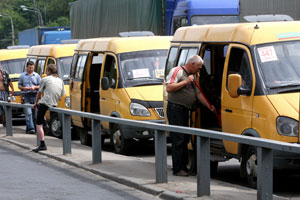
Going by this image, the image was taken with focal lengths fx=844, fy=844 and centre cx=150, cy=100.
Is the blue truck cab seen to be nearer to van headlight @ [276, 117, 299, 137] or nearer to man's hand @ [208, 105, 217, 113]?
man's hand @ [208, 105, 217, 113]

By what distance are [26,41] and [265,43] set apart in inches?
1543

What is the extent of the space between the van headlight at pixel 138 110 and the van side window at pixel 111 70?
0.90 meters

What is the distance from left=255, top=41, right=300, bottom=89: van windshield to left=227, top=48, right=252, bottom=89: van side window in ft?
0.61

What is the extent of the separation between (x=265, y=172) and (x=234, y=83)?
3078 millimetres

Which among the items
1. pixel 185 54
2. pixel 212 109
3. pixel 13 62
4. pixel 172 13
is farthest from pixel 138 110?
pixel 13 62

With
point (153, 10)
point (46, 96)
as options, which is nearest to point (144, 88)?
point (46, 96)

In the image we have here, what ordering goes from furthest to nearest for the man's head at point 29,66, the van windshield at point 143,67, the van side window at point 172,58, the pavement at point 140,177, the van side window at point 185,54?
the man's head at point 29,66, the van windshield at point 143,67, the van side window at point 172,58, the van side window at point 185,54, the pavement at point 140,177

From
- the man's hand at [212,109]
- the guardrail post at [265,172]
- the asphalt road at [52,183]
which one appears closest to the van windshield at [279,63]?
the man's hand at [212,109]

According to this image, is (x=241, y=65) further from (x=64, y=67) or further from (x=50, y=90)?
(x=64, y=67)

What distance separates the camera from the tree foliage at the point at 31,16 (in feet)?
420

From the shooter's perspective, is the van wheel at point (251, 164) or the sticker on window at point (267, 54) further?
the sticker on window at point (267, 54)

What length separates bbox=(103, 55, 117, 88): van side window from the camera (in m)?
15.8

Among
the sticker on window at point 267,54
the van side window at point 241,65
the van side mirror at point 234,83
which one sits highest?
the sticker on window at point 267,54

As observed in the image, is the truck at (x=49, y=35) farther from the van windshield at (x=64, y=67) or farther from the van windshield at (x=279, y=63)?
the van windshield at (x=279, y=63)
